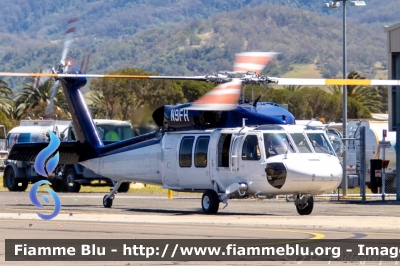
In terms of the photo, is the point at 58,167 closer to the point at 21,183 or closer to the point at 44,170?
the point at 21,183

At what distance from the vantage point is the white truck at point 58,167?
1283 inches

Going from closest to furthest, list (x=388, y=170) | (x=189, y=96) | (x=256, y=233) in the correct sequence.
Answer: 1. (x=256, y=233)
2. (x=388, y=170)
3. (x=189, y=96)

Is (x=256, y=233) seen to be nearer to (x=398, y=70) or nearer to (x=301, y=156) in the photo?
(x=301, y=156)

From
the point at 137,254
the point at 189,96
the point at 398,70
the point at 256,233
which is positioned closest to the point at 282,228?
the point at 256,233

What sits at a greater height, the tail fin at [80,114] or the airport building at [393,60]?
the airport building at [393,60]

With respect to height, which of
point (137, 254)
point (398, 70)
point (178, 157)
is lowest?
point (137, 254)

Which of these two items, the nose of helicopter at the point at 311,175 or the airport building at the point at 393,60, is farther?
the airport building at the point at 393,60

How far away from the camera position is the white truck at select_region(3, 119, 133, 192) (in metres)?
32.6

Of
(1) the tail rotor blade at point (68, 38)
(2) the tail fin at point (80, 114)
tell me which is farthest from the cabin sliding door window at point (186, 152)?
(1) the tail rotor blade at point (68, 38)

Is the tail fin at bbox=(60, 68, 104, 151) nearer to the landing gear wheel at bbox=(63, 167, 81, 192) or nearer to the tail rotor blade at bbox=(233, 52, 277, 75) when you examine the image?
the tail rotor blade at bbox=(233, 52, 277, 75)

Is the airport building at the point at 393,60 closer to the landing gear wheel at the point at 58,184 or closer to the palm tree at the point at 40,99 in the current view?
the landing gear wheel at the point at 58,184

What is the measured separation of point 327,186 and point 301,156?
2.83ft

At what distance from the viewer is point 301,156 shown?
63.0ft

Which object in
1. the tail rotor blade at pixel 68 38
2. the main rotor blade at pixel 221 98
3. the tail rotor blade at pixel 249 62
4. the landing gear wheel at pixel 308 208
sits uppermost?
the tail rotor blade at pixel 68 38
